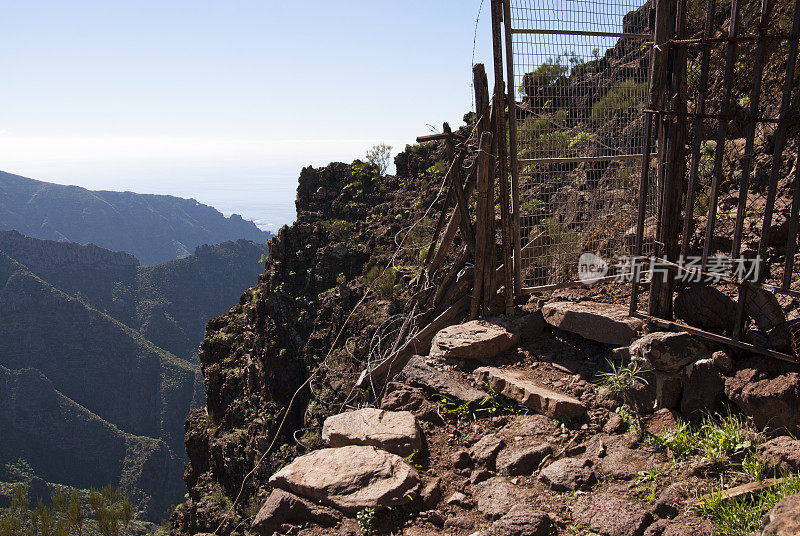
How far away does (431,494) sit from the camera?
3006 millimetres

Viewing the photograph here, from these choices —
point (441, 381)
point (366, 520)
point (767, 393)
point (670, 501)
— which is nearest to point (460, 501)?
point (366, 520)

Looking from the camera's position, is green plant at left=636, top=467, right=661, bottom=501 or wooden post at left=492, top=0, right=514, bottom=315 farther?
wooden post at left=492, top=0, right=514, bottom=315

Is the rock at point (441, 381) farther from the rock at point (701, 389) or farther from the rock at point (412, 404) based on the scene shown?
the rock at point (701, 389)

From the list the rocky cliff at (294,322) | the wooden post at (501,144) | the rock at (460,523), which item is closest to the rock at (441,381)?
the wooden post at (501,144)

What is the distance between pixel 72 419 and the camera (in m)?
71.2

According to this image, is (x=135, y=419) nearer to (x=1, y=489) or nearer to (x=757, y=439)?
(x=1, y=489)

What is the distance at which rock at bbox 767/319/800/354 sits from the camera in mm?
2998

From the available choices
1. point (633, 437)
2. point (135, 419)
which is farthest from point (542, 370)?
point (135, 419)

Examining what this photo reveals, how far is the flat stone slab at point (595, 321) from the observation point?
388cm

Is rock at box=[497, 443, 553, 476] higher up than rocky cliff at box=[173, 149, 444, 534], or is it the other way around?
rock at box=[497, 443, 553, 476]

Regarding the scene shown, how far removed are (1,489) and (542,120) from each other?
209ft

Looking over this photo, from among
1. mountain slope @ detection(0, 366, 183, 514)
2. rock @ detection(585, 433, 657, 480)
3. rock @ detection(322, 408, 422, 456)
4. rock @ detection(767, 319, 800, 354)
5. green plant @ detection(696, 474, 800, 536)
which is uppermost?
rock @ detection(767, 319, 800, 354)

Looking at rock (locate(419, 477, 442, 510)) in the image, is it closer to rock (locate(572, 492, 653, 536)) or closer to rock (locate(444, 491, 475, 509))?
rock (locate(444, 491, 475, 509))

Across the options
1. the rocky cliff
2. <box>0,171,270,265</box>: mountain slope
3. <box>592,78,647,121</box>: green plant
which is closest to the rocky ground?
<box>592,78,647,121</box>: green plant
